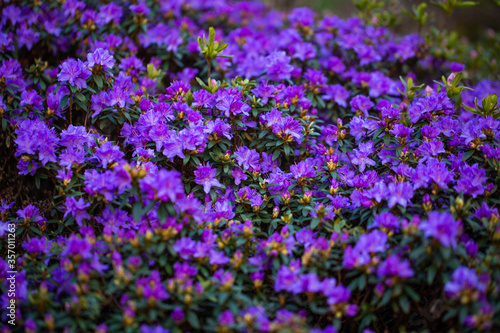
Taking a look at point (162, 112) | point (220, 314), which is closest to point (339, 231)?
point (220, 314)

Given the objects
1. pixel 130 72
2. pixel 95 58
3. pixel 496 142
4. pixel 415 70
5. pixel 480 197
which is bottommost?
pixel 480 197

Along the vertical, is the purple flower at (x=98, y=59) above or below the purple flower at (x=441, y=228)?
above

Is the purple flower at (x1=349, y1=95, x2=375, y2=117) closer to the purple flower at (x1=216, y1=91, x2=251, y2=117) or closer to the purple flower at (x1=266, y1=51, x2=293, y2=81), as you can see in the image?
the purple flower at (x1=266, y1=51, x2=293, y2=81)

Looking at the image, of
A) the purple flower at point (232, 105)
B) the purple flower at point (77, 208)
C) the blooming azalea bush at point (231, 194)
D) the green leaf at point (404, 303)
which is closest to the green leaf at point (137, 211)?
the blooming azalea bush at point (231, 194)

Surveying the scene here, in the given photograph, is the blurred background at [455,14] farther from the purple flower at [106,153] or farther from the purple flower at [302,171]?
the purple flower at [106,153]

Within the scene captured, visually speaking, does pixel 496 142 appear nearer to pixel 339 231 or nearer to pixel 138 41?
pixel 339 231

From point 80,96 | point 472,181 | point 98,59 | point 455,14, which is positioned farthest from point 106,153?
point 455,14

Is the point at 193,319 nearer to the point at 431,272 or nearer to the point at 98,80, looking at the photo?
the point at 431,272

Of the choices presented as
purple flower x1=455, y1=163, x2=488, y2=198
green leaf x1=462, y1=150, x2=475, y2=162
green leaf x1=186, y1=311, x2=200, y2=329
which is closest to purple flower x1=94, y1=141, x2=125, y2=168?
green leaf x1=186, y1=311, x2=200, y2=329
